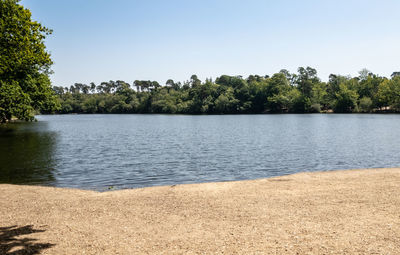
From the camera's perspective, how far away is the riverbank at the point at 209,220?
855 centimetres

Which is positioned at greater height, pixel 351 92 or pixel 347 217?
pixel 351 92

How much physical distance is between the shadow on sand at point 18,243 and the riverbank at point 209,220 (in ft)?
0.09

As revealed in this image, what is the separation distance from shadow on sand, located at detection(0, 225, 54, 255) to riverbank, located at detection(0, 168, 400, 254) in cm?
3

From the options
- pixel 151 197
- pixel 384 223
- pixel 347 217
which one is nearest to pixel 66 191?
pixel 151 197

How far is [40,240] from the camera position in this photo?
29.8ft

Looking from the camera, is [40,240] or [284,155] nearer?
[40,240]

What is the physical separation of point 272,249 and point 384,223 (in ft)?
14.7

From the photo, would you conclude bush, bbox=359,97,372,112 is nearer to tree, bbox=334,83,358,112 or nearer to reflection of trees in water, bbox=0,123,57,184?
tree, bbox=334,83,358,112

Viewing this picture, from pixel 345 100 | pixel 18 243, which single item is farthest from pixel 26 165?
pixel 345 100

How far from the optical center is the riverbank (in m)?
8.55

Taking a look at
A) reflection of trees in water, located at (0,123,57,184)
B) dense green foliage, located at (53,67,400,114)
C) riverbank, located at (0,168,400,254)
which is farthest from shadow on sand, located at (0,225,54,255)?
dense green foliage, located at (53,67,400,114)

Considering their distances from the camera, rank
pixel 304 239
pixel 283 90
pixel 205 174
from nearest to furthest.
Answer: pixel 304 239, pixel 205 174, pixel 283 90

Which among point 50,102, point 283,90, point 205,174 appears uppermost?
point 283,90

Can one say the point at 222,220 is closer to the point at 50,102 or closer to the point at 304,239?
the point at 304,239
